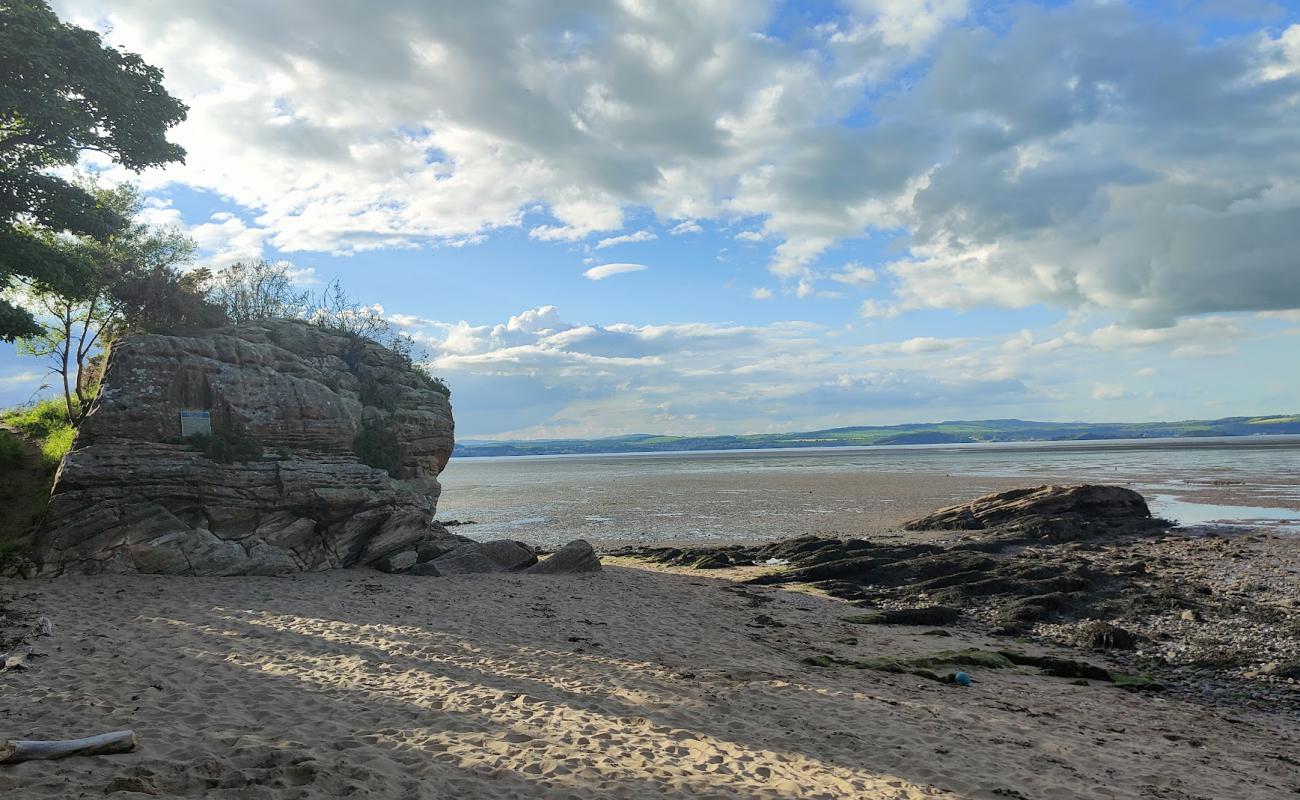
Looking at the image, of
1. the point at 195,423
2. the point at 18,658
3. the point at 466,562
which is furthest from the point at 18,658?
the point at 466,562

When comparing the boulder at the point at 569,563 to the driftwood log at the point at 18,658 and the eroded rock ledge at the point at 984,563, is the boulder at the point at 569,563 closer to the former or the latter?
the eroded rock ledge at the point at 984,563

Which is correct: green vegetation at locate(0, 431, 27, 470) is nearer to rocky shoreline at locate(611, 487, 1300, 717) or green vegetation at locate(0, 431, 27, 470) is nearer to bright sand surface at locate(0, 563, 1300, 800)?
bright sand surface at locate(0, 563, 1300, 800)

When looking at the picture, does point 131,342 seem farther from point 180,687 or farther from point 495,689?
point 495,689

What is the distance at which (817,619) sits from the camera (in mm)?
19703

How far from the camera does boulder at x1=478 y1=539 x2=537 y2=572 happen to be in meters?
24.6

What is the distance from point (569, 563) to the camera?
24547mm

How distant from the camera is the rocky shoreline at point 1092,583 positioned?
1552cm

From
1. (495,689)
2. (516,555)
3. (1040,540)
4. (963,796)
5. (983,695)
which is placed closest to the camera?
(963,796)

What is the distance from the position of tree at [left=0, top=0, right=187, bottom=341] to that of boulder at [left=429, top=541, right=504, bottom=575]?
13407 millimetres

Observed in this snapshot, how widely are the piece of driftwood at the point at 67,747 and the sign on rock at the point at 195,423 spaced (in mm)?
15687

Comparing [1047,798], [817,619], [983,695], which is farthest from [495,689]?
[817,619]

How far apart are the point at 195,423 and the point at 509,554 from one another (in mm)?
11124

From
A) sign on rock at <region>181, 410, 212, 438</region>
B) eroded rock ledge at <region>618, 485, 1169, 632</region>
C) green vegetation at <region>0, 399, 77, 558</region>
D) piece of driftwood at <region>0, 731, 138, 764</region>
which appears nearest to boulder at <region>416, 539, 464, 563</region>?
sign on rock at <region>181, 410, 212, 438</region>

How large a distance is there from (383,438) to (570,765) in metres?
20.9
